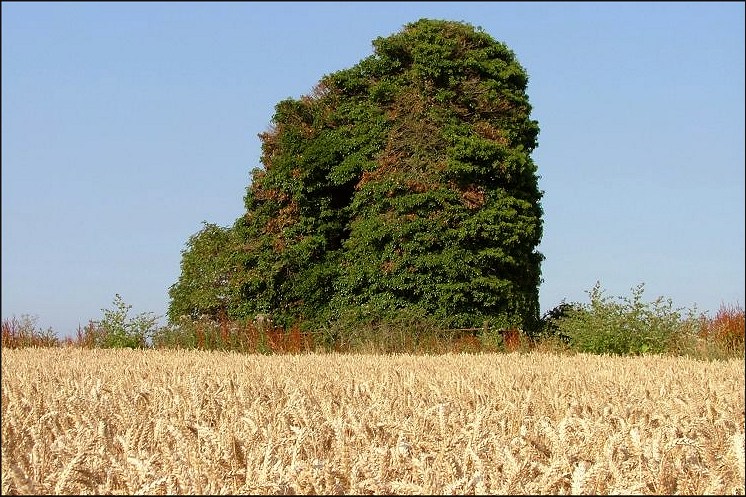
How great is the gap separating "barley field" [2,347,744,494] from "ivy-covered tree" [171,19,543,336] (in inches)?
536

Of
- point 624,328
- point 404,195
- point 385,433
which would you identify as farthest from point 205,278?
point 385,433

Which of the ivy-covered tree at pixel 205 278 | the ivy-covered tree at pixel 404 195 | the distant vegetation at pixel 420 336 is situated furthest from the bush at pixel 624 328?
the ivy-covered tree at pixel 205 278

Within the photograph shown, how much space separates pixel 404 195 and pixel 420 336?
17.0ft

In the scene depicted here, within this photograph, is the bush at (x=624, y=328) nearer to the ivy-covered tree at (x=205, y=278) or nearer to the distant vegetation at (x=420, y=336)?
the distant vegetation at (x=420, y=336)

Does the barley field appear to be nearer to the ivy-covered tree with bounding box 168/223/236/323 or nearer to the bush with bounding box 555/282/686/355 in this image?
the bush with bounding box 555/282/686/355

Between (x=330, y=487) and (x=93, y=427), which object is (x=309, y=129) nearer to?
(x=93, y=427)

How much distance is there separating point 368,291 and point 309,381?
50.6 feet

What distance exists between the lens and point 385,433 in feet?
17.2

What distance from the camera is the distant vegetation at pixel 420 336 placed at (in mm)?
16047

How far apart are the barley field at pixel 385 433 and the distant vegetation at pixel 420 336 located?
15.5ft

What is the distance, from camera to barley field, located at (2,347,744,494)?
368cm

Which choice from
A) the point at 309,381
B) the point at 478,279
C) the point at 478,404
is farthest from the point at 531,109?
the point at 478,404

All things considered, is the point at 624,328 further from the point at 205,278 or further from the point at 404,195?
the point at 205,278

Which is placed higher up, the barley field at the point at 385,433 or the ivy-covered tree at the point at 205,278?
the ivy-covered tree at the point at 205,278
